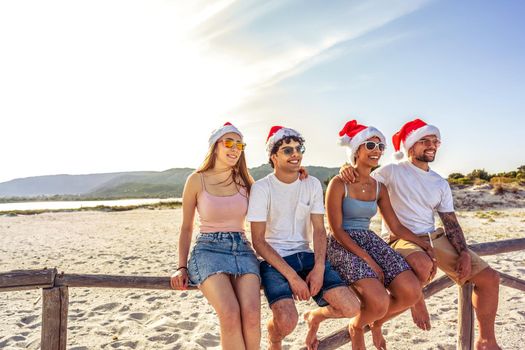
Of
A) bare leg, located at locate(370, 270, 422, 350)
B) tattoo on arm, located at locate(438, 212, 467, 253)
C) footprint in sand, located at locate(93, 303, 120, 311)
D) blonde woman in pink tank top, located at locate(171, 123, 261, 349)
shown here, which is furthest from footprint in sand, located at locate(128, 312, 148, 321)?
tattoo on arm, located at locate(438, 212, 467, 253)

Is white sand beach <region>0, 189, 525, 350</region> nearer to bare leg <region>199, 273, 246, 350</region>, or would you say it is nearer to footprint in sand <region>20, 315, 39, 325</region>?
footprint in sand <region>20, 315, 39, 325</region>

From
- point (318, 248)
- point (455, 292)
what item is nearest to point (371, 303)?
point (318, 248)

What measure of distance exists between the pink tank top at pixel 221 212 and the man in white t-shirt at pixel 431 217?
3.36 feet

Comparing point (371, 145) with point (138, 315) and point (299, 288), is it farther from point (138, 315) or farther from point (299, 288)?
point (138, 315)

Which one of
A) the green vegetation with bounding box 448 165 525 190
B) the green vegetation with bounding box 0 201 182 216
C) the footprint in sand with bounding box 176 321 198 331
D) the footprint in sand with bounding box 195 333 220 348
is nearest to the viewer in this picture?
the footprint in sand with bounding box 195 333 220 348

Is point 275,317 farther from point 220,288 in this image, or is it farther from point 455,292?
point 455,292

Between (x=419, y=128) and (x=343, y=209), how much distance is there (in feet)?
4.02

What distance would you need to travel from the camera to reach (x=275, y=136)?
3.51 m

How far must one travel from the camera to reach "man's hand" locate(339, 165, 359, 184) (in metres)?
3.60

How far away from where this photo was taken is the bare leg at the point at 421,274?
343 centimetres

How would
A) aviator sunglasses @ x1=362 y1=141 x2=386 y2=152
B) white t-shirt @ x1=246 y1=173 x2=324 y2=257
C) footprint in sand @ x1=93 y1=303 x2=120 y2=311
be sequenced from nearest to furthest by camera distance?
white t-shirt @ x1=246 y1=173 x2=324 y2=257, aviator sunglasses @ x1=362 y1=141 x2=386 y2=152, footprint in sand @ x1=93 y1=303 x2=120 y2=311

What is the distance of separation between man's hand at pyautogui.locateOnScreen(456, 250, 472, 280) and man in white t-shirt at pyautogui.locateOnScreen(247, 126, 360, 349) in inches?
50.8

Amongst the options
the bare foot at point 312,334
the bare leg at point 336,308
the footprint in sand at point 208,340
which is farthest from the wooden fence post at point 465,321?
the footprint in sand at point 208,340

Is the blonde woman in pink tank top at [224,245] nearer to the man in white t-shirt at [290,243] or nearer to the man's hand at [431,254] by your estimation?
the man in white t-shirt at [290,243]
